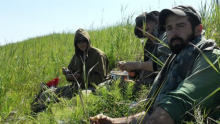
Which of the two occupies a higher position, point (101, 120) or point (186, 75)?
point (186, 75)

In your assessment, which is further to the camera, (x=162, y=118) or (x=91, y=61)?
(x=91, y=61)

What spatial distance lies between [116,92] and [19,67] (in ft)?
8.32

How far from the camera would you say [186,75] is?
2.18m

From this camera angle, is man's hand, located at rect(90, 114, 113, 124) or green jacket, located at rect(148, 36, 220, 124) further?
man's hand, located at rect(90, 114, 113, 124)

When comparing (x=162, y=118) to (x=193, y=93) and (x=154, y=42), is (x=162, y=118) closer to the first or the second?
(x=193, y=93)

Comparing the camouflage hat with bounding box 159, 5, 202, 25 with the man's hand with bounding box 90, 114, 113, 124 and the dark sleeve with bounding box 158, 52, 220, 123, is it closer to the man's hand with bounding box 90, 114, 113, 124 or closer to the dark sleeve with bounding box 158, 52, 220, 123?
the dark sleeve with bounding box 158, 52, 220, 123

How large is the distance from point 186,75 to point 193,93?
0.31 m

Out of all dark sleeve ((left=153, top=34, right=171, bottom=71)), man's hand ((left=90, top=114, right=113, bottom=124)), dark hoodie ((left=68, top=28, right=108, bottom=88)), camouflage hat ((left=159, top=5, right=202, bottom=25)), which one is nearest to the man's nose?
camouflage hat ((left=159, top=5, right=202, bottom=25))

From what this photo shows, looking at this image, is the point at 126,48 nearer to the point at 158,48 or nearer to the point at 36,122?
the point at 158,48

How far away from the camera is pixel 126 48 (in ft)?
17.6

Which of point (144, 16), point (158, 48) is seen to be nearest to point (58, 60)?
point (144, 16)

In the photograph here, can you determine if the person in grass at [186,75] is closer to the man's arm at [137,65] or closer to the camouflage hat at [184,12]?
the camouflage hat at [184,12]

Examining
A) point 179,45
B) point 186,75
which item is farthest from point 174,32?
point 186,75

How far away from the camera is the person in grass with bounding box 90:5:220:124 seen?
6.08 feet
